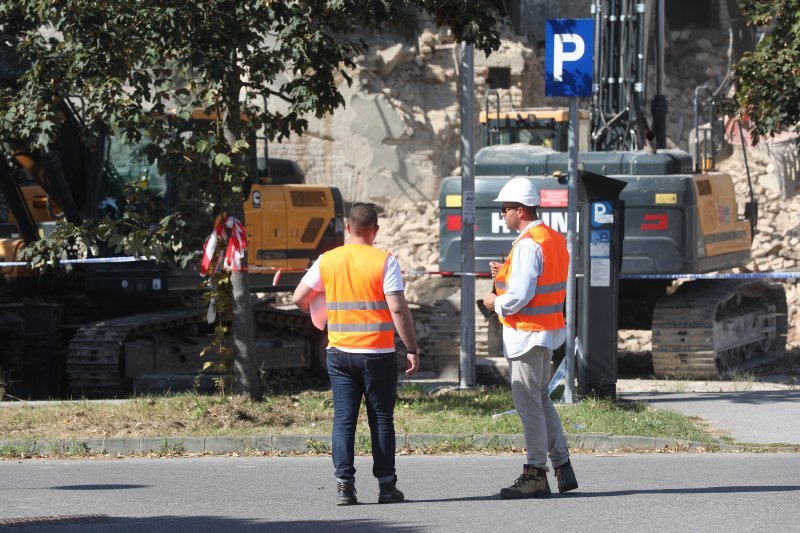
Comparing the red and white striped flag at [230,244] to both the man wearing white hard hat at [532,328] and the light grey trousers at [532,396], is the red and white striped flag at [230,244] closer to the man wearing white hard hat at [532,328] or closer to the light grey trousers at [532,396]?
the man wearing white hard hat at [532,328]

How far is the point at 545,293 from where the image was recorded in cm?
839

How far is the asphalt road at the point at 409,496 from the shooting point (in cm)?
754

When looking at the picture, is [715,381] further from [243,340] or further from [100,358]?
[100,358]

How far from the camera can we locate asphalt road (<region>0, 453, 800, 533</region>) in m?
7.54

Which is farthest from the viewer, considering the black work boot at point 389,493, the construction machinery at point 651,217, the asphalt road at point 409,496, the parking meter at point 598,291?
the construction machinery at point 651,217

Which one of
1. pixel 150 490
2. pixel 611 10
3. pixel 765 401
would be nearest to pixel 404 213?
pixel 611 10

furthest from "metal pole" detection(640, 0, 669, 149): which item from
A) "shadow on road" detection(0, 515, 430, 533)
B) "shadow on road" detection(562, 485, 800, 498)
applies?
"shadow on road" detection(0, 515, 430, 533)

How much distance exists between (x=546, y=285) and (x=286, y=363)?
898 centimetres

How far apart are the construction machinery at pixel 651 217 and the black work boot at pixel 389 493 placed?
8.32 metres

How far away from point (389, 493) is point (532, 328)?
1.26m

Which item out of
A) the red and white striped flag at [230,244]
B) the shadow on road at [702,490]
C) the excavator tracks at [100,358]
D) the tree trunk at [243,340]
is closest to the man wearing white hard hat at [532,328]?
the shadow on road at [702,490]

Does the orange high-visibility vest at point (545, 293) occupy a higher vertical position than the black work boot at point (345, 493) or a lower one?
higher

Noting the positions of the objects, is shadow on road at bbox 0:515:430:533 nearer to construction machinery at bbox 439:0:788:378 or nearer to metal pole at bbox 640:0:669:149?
construction machinery at bbox 439:0:788:378

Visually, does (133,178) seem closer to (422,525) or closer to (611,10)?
(611,10)
